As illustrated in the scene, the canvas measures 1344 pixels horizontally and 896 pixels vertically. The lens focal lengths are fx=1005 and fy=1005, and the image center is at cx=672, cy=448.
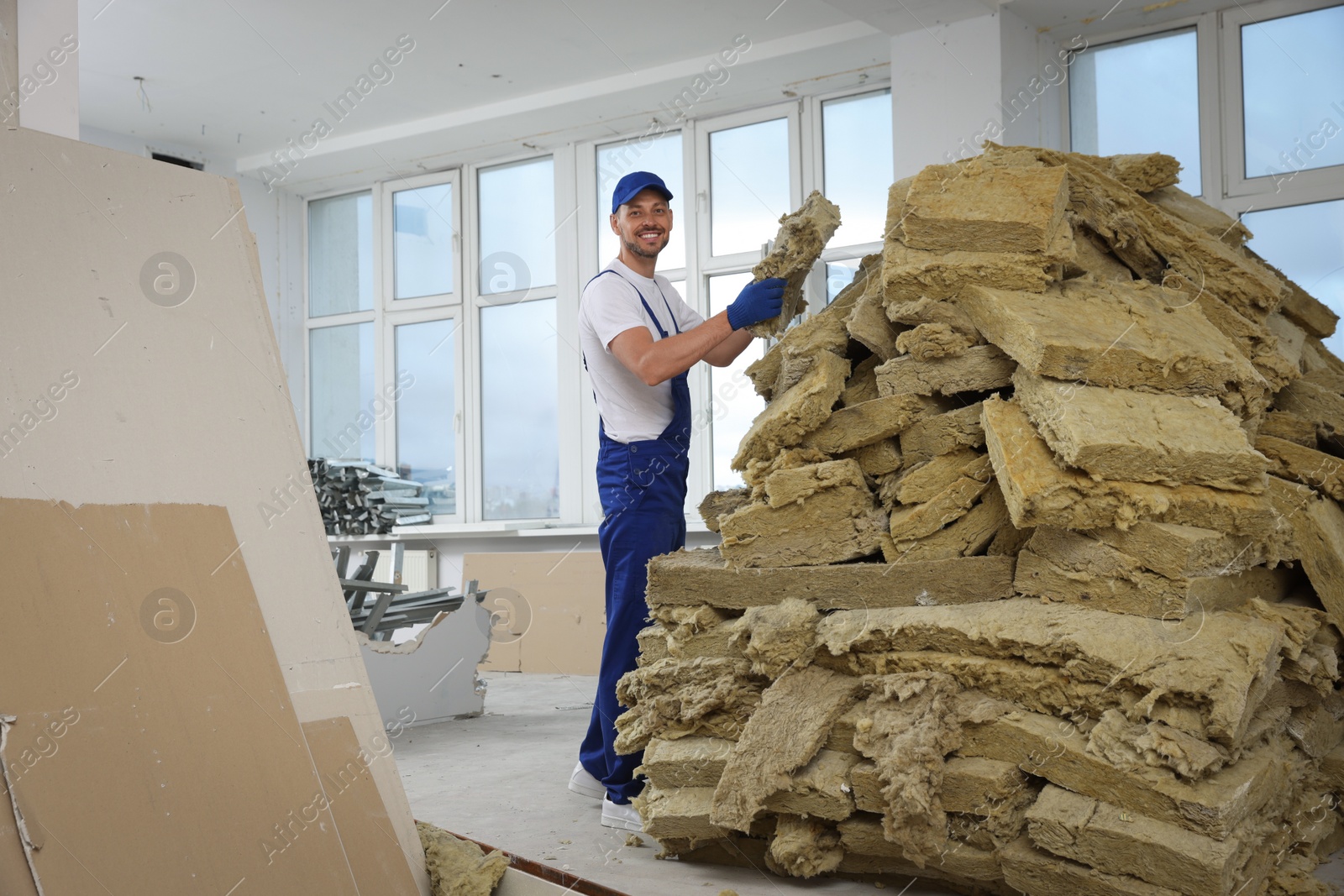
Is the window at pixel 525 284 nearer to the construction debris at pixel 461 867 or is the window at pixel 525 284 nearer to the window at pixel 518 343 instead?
the window at pixel 518 343

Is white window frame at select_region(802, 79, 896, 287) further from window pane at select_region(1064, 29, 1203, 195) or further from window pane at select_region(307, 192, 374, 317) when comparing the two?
window pane at select_region(307, 192, 374, 317)

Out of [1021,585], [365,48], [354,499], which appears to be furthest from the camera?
[354,499]

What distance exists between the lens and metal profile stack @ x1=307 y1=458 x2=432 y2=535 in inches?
273

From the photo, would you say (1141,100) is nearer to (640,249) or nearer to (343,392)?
(640,249)

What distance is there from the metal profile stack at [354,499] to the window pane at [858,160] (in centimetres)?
349

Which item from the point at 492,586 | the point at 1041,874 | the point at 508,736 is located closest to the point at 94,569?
the point at 1041,874

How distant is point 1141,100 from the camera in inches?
202

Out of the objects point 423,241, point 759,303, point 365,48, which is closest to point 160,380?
point 759,303

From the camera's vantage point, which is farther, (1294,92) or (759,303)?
(1294,92)

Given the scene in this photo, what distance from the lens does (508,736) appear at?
418 centimetres

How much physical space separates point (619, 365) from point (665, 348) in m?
0.25

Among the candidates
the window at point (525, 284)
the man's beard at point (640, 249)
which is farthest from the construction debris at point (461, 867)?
the window at point (525, 284)

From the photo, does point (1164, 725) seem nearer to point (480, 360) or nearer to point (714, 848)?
point (714, 848)

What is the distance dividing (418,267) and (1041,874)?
21.3 feet
